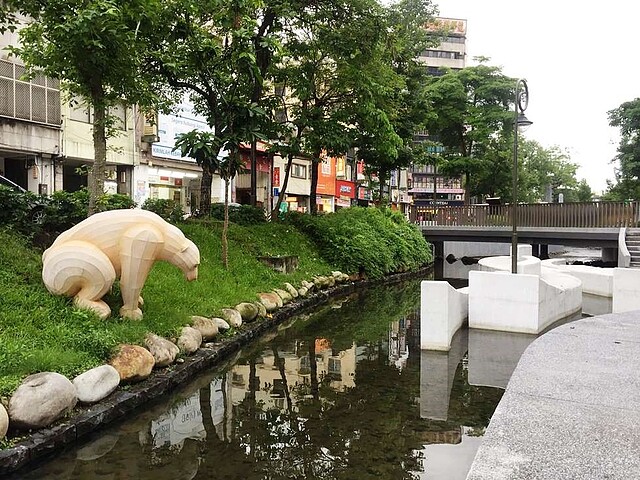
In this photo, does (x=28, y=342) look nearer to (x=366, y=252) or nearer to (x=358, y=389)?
(x=358, y=389)

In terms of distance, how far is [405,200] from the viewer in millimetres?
62344

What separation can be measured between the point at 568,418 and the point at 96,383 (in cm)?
472

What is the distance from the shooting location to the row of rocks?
500 cm

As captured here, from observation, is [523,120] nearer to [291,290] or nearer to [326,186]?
[291,290]

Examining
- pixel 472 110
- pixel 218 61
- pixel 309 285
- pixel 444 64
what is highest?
pixel 444 64

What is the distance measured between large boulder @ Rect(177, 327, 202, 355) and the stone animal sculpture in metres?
0.71

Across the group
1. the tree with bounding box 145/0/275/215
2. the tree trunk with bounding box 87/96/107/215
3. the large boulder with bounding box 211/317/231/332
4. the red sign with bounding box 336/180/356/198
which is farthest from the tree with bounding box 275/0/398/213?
the red sign with bounding box 336/180/356/198

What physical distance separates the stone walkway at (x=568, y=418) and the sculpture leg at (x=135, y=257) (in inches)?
192

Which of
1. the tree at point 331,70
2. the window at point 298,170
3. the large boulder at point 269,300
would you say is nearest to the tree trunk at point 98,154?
the large boulder at point 269,300

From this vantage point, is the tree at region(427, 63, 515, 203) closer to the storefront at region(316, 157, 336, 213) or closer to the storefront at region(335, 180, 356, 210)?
the storefront at region(316, 157, 336, 213)

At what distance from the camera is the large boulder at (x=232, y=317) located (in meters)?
9.75

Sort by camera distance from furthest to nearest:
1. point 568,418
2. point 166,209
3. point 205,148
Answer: point 166,209 → point 205,148 → point 568,418

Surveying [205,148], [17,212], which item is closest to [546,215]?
[205,148]

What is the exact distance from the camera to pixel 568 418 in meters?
4.87
